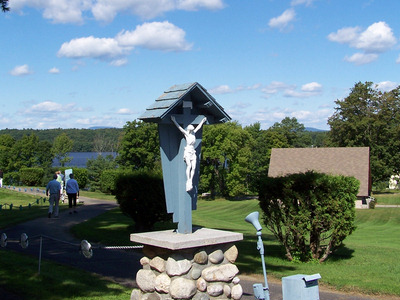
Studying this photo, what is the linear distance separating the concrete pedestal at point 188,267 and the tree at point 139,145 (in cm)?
4673

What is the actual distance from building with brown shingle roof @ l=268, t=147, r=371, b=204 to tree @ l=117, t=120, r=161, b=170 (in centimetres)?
1554

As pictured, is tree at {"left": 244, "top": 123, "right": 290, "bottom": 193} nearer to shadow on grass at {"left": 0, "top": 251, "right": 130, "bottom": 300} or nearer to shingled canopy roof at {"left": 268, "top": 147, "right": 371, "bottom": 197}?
shingled canopy roof at {"left": 268, "top": 147, "right": 371, "bottom": 197}

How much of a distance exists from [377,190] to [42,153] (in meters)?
51.6

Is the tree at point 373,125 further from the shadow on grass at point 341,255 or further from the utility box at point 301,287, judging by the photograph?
the utility box at point 301,287

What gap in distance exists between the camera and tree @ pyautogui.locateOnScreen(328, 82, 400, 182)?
178ft

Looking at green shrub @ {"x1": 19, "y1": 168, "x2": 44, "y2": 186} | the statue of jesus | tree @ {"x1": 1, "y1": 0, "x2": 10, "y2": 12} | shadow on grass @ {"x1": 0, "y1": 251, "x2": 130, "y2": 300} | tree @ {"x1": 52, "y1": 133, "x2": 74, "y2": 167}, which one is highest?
tree @ {"x1": 1, "y1": 0, "x2": 10, "y2": 12}

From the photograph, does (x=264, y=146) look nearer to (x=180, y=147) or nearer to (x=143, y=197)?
(x=143, y=197)

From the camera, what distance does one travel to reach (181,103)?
669 cm

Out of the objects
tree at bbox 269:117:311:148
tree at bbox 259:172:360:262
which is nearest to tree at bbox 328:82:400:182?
tree at bbox 269:117:311:148

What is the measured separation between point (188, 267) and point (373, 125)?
5244cm

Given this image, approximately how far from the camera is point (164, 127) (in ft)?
21.8

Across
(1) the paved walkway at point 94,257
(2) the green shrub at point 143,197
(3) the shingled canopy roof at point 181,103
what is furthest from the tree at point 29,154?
(3) the shingled canopy roof at point 181,103

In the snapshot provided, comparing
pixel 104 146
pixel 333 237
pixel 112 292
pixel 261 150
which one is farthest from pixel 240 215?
pixel 104 146

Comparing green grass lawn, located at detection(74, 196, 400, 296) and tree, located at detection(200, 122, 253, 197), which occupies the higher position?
tree, located at detection(200, 122, 253, 197)
